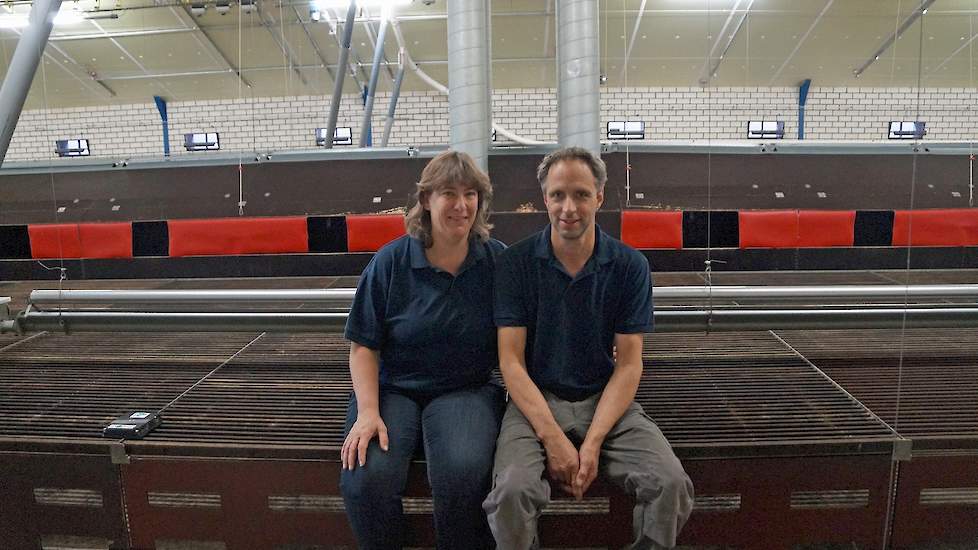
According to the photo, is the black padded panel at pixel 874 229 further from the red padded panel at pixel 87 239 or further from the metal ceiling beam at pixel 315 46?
the metal ceiling beam at pixel 315 46

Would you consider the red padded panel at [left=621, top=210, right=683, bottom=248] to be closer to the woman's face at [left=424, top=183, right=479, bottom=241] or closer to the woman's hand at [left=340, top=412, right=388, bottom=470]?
the woman's face at [left=424, top=183, right=479, bottom=241]

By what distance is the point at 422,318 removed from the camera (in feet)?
5.80

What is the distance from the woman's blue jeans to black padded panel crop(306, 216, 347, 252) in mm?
4629

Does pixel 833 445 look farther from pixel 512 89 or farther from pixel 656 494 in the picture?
pixel 512 89

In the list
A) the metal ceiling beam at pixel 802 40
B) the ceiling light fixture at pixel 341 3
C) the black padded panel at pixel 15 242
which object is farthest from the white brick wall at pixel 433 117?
the black padded panel at pixel 15 242

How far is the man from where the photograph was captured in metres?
1.62

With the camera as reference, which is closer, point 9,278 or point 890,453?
point 890,453

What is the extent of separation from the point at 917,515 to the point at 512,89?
13.9 metres

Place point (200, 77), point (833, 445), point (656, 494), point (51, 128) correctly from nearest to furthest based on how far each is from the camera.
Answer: point (656, 494) < point (833, 445) < point (51, 128) < point (200, 77)

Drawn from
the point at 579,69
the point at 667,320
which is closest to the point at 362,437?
the point at 667,320

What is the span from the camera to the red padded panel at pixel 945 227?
18.5 feet

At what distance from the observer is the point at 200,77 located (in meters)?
14.4

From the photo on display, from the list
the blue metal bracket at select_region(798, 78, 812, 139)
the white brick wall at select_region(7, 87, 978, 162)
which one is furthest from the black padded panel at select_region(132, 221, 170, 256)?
the blue metal bracket at select_region(798, 78, 812, 139)

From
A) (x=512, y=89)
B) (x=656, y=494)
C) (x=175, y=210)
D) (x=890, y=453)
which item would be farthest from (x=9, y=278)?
(x=512, y=89)
